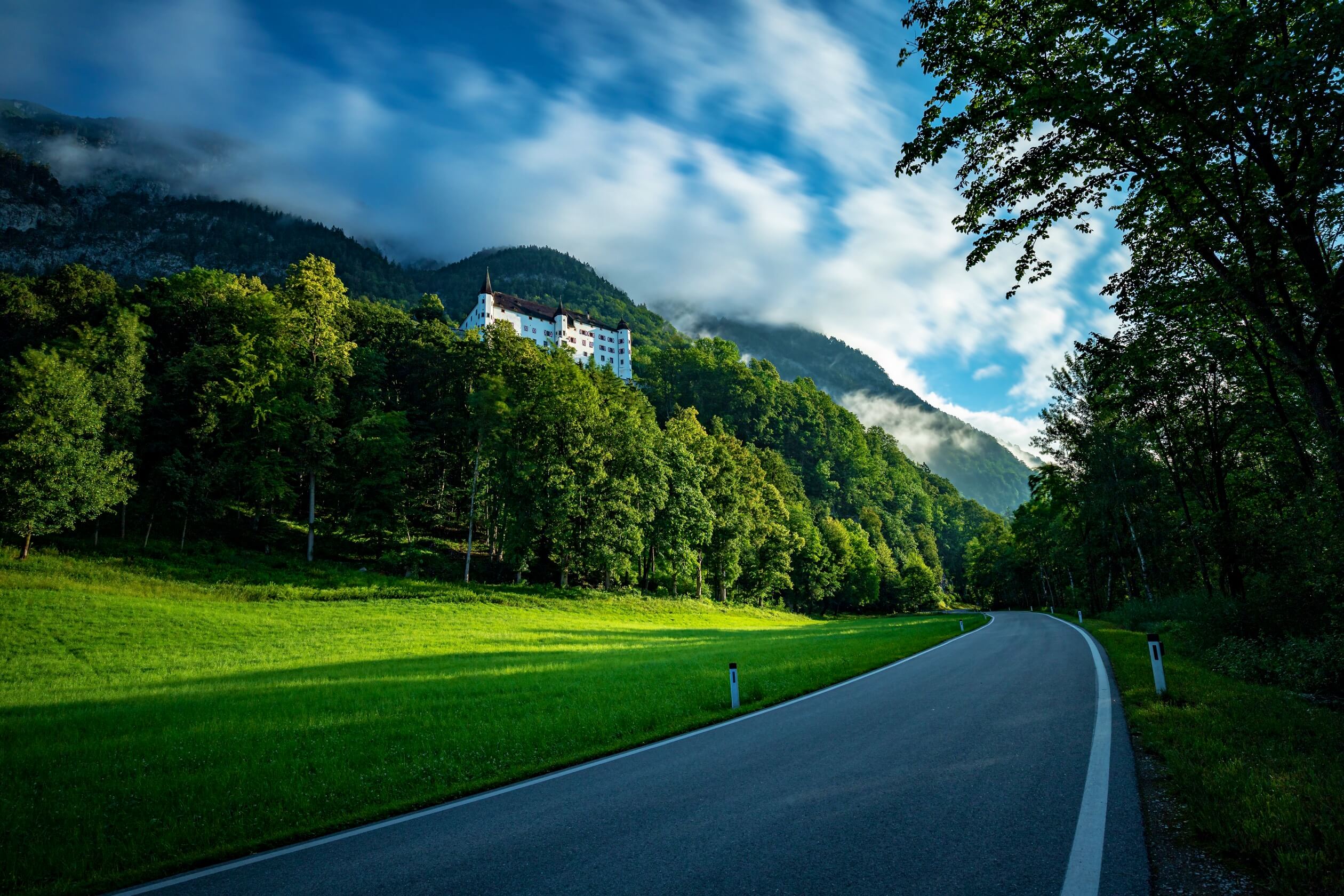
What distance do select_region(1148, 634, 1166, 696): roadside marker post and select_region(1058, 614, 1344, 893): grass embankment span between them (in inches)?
6.0

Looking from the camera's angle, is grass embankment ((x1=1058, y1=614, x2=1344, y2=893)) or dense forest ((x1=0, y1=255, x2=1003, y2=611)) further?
dense forest ((x1=0, y1=255, x2=1003, y2=611))

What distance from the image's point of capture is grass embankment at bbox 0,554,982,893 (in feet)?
20.8

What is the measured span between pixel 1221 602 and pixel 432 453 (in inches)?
1805

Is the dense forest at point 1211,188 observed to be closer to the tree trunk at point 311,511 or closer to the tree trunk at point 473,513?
the tree trunk at point 473,513

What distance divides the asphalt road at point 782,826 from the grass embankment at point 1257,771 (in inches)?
18.2

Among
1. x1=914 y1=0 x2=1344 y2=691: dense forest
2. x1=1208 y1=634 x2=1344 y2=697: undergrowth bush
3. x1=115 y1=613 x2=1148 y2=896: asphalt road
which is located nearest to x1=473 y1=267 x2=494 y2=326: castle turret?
x1=914 y1=0 x2=1344 y2=691: dense forest

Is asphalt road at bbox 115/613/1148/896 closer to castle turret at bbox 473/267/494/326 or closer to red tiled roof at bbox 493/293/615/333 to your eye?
castle turret at bbox 473/267/494/326

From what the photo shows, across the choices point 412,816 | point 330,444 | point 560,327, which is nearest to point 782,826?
point 412,816

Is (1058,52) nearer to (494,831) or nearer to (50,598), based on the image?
(494,831)

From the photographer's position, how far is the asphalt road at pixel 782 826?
3838mm

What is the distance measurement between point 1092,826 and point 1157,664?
22.0 feet

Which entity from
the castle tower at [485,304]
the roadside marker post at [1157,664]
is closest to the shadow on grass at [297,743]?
the roadside marker post at [1157,664]

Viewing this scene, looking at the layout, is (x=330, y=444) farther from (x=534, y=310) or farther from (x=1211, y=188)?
(x=534, y=310)

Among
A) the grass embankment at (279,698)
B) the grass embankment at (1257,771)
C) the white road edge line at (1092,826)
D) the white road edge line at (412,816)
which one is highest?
the grass embankment at (1257,771)
